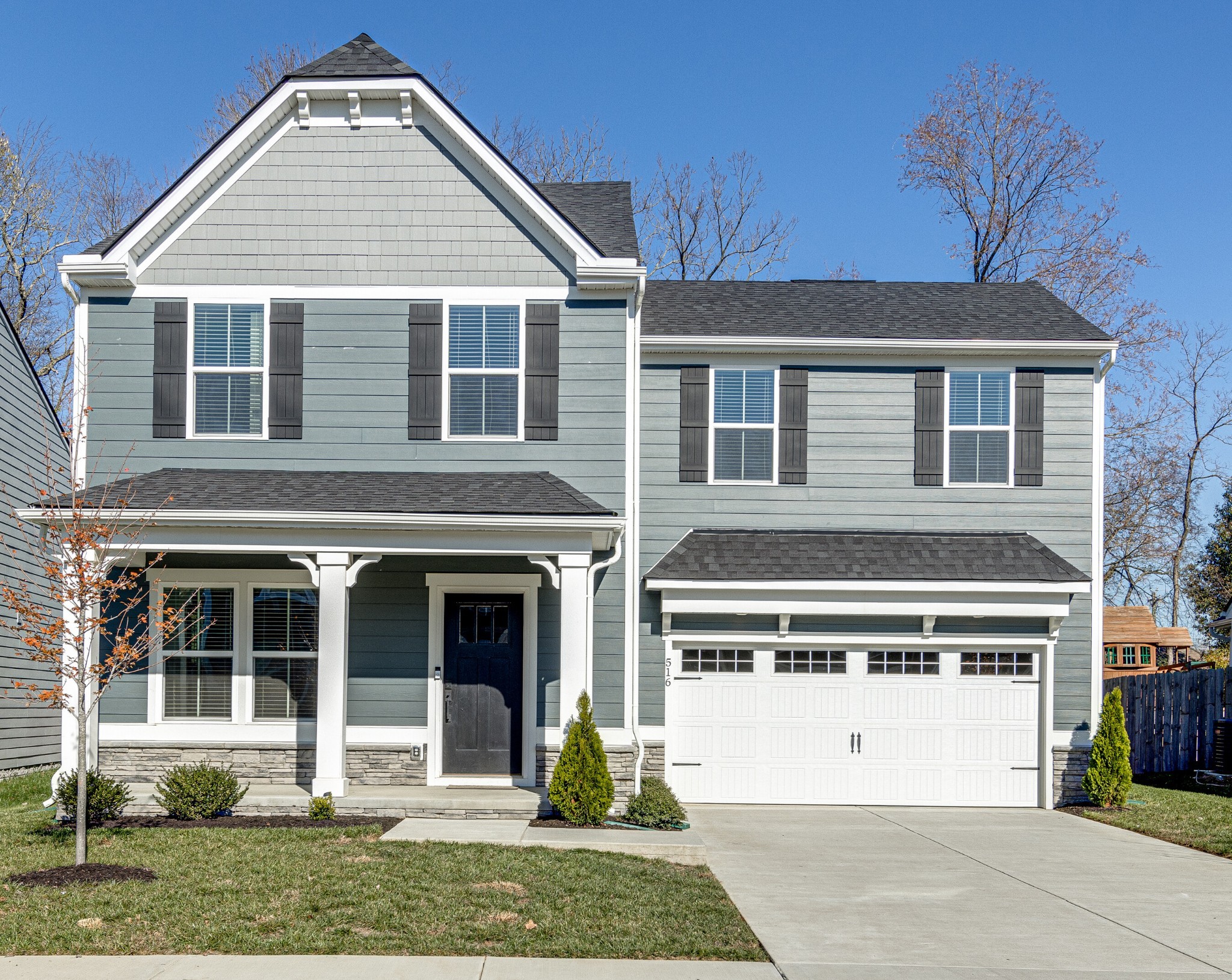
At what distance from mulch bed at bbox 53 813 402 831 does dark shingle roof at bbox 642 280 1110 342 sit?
6604mm

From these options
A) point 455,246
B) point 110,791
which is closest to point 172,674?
point 110,791

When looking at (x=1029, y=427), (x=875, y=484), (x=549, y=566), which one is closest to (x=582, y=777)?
(x=549, y=566)

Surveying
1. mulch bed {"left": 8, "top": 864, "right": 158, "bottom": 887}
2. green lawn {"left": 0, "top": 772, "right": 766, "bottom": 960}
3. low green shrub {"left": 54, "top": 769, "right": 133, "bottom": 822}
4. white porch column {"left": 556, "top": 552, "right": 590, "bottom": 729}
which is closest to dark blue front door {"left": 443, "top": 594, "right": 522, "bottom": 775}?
white porch column {"left": 556, "top": 552, "right": 590, "bottom": 729}

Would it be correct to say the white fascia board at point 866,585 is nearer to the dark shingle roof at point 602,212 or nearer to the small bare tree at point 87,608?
the dark shingle roof at point 602,212

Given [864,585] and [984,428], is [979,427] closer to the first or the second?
[984,428]

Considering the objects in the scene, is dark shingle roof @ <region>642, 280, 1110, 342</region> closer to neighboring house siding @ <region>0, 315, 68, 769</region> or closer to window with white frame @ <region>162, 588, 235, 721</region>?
window with white frame @ <region>162, 588, 235, 721</region>

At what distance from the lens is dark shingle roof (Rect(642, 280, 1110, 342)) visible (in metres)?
15.0

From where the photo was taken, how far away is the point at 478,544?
12180 millimetres

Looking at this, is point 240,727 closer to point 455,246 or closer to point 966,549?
point 455,246

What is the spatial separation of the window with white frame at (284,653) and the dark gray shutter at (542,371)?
3200mm

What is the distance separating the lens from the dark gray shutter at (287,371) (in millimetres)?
13516

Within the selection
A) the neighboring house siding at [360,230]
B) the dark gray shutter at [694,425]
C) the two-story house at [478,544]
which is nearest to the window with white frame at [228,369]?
the two-story house at [478,544]

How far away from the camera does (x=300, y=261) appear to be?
1365 cm

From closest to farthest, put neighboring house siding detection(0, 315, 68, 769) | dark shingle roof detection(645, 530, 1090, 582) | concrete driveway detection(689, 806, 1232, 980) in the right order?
concrete driveway detection(689, 806, 1232, 980) < dark shingle roof detection(645, 530, 1090, 582) < neighboring house siding detection(0, 315, 68, 769)
